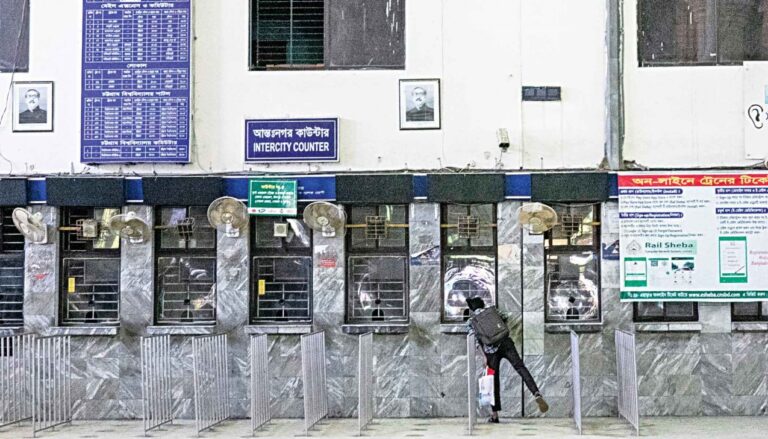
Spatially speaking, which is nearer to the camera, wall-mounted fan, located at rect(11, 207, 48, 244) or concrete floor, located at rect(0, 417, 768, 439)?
concrete floor, located at rect(0, 417, 768, 439)

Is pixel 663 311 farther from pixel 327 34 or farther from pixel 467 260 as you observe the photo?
pixel 327 34

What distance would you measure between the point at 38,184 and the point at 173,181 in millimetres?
1936

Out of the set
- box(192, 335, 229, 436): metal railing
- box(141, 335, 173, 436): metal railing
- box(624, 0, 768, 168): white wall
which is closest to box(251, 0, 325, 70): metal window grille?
box(192, 335, 229, 436): metal railing

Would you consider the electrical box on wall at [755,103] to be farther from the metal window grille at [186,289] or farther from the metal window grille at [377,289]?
the metal window grille at [186,289]

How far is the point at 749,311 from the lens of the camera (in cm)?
1658

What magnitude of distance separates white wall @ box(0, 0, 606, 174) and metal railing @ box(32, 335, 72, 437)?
2.72 metres

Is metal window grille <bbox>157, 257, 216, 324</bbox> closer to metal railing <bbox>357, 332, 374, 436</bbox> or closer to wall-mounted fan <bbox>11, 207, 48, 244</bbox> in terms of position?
wall-mounted fan <bbox>11, 207, 48, 244</bbox>

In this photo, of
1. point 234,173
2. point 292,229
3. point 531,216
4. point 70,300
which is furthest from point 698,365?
point 70,300

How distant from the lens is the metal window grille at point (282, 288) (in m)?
16.9

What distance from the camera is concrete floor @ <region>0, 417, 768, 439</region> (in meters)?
14.8

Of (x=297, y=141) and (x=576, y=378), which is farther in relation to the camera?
(x=297, y=141)

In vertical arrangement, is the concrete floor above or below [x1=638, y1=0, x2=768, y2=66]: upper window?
below

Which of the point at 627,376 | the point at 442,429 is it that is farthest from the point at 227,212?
the point at 627,376

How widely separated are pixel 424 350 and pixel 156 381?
3725 millimetres
